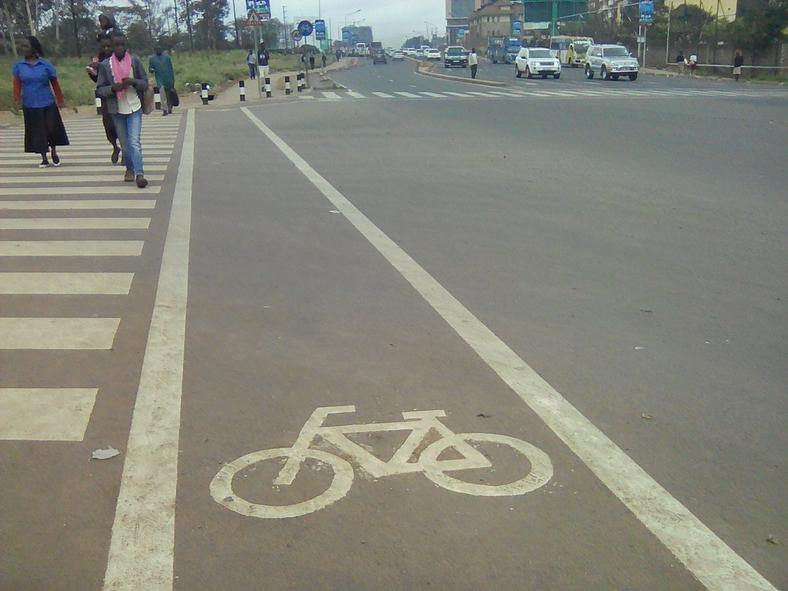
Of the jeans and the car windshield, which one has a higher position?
the jeans

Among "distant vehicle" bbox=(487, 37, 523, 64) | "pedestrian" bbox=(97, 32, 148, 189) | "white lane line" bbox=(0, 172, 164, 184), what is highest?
"pedestrian" bbox=(97, 32, 148, 189)

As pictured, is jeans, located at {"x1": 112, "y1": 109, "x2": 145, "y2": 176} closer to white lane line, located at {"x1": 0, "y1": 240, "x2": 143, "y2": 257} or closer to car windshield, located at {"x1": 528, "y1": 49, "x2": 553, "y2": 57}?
white lane line, located at {"x1": 0, "y1": 240, "x2": 143, "y2": 257}

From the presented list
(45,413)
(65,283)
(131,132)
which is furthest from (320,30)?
(45,413)

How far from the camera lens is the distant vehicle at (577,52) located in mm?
70750

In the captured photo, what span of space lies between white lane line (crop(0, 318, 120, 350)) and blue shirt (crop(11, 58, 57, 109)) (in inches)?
308

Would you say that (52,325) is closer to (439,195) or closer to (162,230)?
(162,230)

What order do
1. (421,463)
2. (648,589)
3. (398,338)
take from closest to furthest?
(648,589)
(421,463)
(398,338)

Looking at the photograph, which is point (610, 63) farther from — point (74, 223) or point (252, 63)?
point (74, 223)

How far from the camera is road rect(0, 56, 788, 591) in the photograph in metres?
3.16

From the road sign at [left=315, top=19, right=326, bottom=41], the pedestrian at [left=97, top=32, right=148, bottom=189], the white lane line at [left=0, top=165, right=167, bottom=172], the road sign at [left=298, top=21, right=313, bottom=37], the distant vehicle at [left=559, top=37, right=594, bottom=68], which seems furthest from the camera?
the road sign at [left=315, top=19, right=326, bottom=41]

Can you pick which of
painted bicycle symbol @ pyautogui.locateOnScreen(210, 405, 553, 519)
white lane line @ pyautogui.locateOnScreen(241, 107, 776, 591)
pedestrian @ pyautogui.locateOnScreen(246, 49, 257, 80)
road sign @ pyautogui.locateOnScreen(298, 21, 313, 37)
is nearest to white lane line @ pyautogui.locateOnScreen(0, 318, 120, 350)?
painted bicycle symbol @ pyautogui.locateOnScreen(210, 405, 553, 519)

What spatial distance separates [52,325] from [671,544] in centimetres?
405

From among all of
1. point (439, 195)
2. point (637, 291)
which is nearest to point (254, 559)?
point (637, 291)

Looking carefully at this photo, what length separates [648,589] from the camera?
2922 mm
